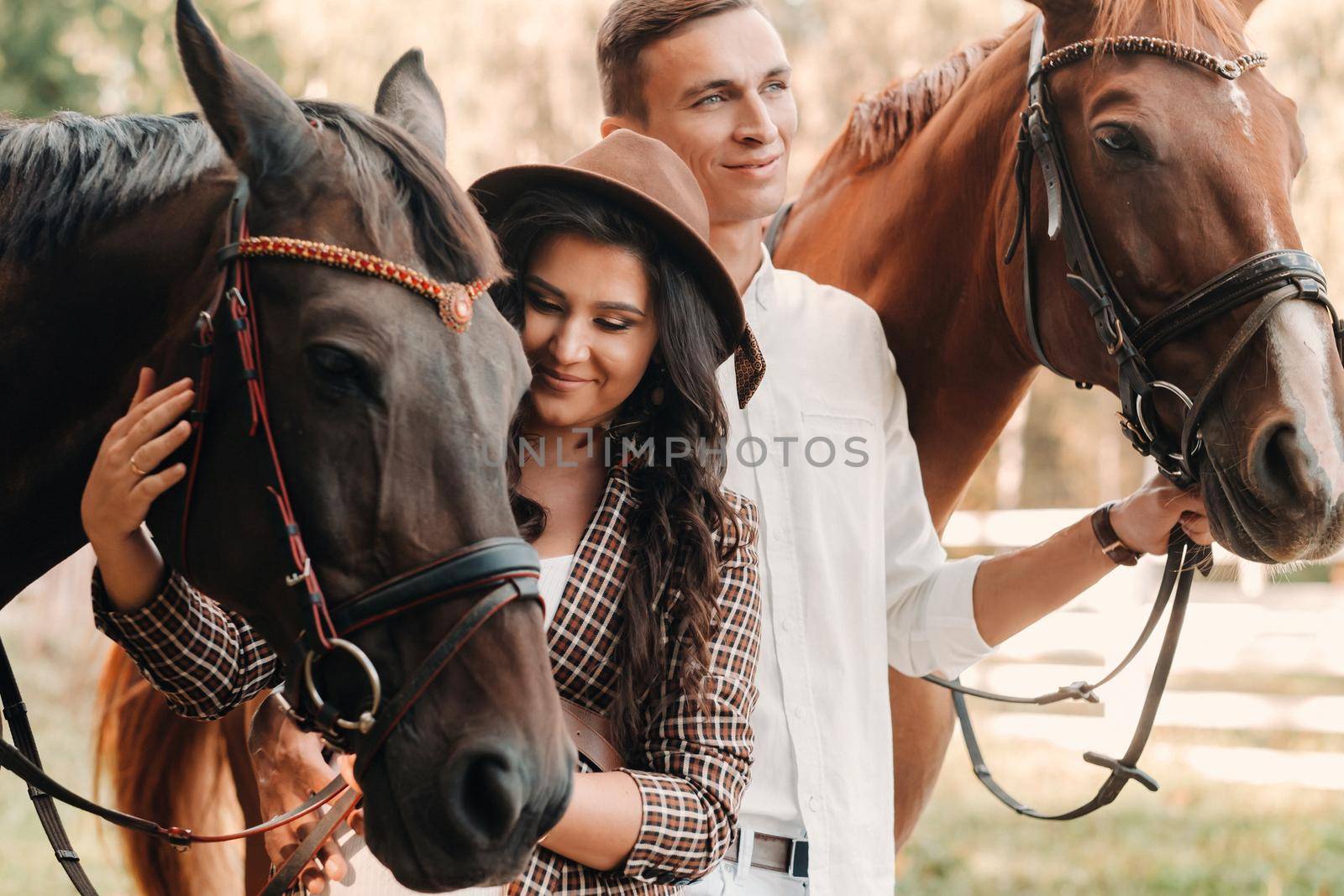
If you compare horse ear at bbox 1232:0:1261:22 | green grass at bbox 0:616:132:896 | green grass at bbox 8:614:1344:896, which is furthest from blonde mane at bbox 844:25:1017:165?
green grass at bbox 8:614:1344:896

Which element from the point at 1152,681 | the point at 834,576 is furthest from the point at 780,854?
the point at 1152,681

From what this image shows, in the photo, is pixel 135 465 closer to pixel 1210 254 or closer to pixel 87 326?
pixel 87 326

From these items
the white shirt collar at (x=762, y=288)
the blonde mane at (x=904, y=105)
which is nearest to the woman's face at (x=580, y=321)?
the white shirt collar at (x=762, y=288)

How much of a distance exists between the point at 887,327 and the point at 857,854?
1357 millimetres

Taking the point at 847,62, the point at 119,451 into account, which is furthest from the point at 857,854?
the point at 847,62

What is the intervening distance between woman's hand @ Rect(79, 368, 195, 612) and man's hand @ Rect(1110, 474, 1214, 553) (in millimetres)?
1837

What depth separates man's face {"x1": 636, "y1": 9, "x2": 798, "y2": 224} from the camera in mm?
2826

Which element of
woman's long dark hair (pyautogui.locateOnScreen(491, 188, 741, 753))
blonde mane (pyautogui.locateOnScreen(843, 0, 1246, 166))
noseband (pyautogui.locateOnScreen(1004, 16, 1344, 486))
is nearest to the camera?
woman's long dark hair (pyautogui.locateOnScreen(491, 188, 741, 753))

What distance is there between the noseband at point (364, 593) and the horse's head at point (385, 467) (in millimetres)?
12

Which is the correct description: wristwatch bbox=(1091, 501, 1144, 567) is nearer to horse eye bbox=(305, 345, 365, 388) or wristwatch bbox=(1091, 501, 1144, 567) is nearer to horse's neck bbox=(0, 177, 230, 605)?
horse eye bbox=(305, 345, 365, 388)

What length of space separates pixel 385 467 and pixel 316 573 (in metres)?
0.18

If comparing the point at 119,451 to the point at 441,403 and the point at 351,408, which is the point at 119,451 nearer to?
the point at 351,408

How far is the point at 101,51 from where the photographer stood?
8.30m

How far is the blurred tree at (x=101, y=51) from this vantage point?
7730mm
